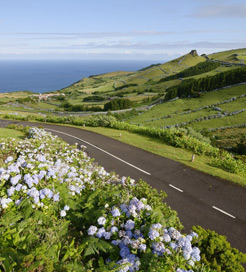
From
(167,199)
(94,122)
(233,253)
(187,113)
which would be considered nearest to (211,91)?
(187,113)

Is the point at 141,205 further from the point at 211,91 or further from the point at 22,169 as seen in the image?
the point at 211,91

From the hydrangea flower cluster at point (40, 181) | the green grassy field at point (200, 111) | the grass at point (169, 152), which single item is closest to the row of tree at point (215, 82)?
the green grassy field at point (200, 111)

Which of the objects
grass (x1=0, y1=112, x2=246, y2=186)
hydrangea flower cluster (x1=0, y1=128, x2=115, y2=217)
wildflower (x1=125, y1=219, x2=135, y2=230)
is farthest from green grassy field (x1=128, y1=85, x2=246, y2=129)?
wildflower (x1=125, y1=219, x2=135, y2=230)

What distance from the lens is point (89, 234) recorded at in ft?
13.4

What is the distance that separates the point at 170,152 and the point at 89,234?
13.2 meters

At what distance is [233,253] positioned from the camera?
16.2ft

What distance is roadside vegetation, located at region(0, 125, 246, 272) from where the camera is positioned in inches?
139

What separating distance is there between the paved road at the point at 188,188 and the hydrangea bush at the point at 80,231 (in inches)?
140

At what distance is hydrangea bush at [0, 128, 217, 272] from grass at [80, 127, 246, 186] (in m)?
8.27

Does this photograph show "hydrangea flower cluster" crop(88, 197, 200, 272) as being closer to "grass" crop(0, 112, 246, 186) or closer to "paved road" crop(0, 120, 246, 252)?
"paved road" crop(0, 120, 246, 252)

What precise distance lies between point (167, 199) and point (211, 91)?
5579 centimetres

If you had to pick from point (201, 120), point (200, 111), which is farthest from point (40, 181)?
point (200, 111)

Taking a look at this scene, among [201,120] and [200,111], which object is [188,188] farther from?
[200,111]

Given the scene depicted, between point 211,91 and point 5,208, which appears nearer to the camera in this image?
point 5,208
